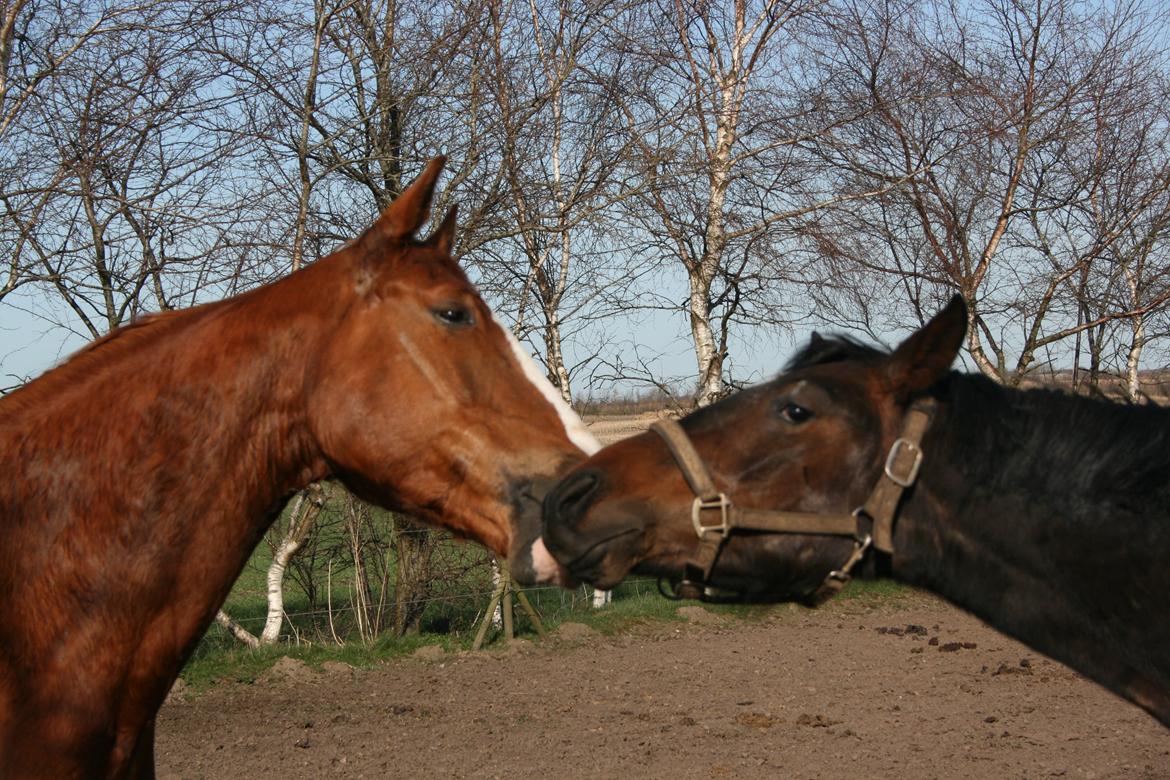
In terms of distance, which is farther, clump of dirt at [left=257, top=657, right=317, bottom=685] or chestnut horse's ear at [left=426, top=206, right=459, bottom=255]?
clump of dirt at [left=257, top=657, right=317, bottom=685]

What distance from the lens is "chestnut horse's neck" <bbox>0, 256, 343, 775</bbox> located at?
222cm

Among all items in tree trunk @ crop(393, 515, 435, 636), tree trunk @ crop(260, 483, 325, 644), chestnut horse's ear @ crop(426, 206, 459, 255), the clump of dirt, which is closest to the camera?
chestnut horse's ear @ crop(426, 206, 459, 255)

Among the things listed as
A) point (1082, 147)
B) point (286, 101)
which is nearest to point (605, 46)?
point (286, 101)

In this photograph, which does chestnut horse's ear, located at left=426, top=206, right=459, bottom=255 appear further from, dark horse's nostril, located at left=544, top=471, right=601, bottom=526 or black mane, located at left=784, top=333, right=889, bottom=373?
black mane, located at left=784, top=333, right=889, bottom=373

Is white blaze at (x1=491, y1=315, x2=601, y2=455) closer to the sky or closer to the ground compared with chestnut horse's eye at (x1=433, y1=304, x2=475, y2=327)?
closer to the ground

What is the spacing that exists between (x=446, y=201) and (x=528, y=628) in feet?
12.2

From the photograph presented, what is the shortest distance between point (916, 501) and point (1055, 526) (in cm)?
31

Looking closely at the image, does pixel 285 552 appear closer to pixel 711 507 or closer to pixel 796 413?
pixel 711 507

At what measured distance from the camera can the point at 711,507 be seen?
2580 millimetres

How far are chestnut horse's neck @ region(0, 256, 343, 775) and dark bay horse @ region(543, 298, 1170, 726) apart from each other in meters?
0.71

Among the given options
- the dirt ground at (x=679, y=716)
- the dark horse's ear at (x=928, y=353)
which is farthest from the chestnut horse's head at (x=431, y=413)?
the dirt ground at (x=679, y=716)

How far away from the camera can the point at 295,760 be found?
567 cm

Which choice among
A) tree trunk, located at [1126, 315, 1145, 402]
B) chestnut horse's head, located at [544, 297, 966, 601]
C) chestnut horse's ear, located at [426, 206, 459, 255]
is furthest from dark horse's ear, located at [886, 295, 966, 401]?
tree trunk, located at [1126, 315, 1145, 402]

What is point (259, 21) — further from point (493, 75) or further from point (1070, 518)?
point (1070, 518)
